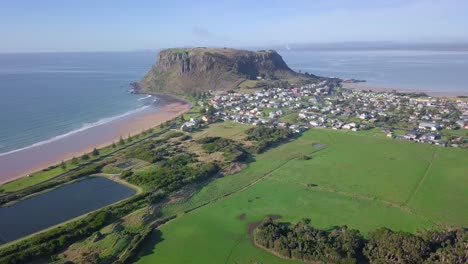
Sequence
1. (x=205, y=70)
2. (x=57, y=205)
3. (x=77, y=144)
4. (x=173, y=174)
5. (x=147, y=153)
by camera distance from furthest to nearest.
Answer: (x=205, y=70)
(x=77, y=144)
(x=147, y=153)
(x=173, y=174)
(x=57, y=205)

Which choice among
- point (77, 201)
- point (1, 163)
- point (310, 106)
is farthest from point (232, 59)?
point (77, 201)

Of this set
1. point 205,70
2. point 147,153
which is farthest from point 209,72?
Answer: point 147,153

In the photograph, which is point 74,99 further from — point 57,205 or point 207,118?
point 57,205

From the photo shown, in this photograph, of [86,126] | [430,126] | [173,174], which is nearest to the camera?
[173,174]

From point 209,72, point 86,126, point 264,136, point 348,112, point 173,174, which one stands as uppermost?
point 209,72

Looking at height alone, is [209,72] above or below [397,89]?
above

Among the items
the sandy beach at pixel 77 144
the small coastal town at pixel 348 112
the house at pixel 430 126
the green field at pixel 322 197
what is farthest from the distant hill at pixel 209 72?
the green field at pixel 322 197

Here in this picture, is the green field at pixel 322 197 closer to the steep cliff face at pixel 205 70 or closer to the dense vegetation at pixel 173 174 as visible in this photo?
the dense vegetation at pixel 173 174

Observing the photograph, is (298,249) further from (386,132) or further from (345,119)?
(345,119)
